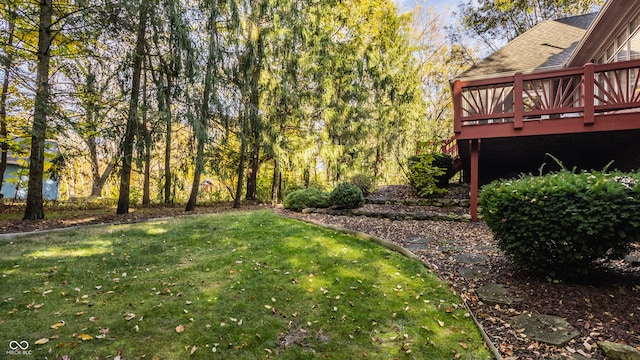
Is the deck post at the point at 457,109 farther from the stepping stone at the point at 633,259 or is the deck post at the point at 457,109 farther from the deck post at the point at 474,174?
the stepping stone at the point at 633,259

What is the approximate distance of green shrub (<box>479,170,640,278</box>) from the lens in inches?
125

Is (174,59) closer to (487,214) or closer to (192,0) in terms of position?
(192,0)

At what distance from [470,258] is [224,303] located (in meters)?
3.58

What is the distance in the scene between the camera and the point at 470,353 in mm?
2713

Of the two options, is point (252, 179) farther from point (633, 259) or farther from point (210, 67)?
point (633, 259)

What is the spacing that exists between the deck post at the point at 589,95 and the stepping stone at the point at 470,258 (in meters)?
4.06

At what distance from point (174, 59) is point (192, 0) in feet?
8.19

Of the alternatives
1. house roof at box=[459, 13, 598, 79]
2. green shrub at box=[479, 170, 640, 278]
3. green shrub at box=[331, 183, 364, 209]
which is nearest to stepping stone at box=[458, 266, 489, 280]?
green shrub at box=[479, 170, 640, 278]

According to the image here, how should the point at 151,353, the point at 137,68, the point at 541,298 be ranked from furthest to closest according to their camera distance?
the point at 137,68
the point at 541,298
the point at 151,353

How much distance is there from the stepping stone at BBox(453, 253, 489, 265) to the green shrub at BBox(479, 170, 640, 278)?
2.40 ft

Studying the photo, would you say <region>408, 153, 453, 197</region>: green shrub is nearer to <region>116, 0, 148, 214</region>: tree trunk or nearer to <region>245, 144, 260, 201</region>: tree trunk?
<region>245, 144, 260, 201</region>: tree trunk

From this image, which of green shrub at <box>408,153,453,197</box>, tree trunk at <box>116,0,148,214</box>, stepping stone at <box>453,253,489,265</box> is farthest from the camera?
green shrub at <box>408,153,453,197</box>

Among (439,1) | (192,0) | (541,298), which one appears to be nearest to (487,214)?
(541,298)

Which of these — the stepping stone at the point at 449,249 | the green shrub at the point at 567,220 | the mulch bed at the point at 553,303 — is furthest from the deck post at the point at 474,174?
the green shrub at the point at 567,220
